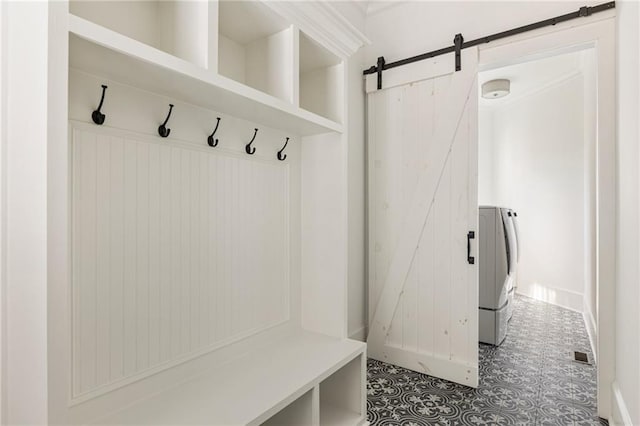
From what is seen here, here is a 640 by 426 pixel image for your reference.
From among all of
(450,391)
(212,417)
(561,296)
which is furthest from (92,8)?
(561,296)

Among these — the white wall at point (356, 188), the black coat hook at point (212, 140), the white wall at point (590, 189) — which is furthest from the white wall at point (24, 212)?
the white wall at point (590, 189)

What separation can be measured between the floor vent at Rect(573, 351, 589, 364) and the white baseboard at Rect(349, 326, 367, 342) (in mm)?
1524

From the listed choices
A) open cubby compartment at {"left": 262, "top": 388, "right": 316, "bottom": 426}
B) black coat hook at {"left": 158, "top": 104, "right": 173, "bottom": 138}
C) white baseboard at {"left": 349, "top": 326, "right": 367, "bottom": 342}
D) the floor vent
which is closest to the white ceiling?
the floor vent

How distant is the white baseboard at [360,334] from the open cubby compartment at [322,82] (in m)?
1.60

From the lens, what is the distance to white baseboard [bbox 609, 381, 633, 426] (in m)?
1.54

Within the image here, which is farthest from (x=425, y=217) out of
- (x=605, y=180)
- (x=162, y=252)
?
(x=162, y=252)

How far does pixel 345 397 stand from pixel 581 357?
6.45 feet

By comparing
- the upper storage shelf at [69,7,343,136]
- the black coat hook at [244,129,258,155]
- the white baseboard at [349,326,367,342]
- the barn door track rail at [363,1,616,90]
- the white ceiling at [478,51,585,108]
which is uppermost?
the white ceiling at [478,51,585,108]

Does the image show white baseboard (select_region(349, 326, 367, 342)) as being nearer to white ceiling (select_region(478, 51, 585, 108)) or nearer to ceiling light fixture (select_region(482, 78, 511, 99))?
white ceiling (select_region(478, 51, 585, 108))

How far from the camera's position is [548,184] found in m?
4.34

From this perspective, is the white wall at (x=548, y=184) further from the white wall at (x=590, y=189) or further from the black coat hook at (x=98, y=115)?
the black coat hook at (x=98, y=115)

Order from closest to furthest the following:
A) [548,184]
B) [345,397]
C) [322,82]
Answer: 1. [345,397]
2. [322,82]
3. [548,184]

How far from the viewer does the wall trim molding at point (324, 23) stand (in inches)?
57.2

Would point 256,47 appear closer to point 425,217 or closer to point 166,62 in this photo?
point 166,62
